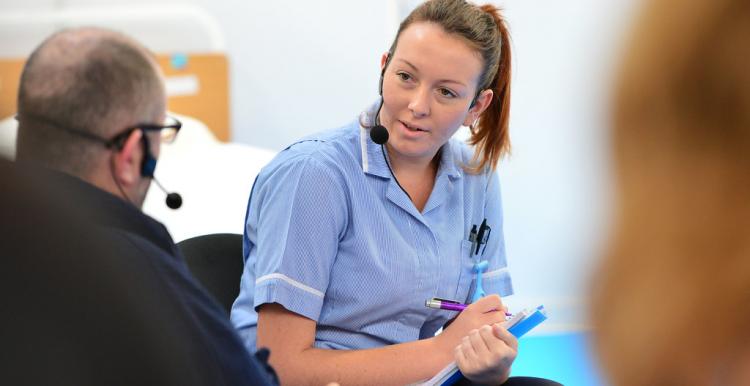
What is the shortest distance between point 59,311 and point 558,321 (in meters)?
3.42

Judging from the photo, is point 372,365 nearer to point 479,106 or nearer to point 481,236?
point 481,236

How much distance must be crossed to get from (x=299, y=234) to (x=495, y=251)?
480 millimetres

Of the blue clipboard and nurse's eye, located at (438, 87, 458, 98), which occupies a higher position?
nurse's eye, located at (438, 87, 458, 98)

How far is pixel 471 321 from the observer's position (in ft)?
5.16

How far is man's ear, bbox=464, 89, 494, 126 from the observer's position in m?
1.78

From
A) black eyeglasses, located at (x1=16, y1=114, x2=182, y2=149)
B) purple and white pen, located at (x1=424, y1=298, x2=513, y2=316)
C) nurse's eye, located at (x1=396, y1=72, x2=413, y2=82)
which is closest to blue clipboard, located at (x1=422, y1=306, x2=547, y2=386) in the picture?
purple and white pen, located at (x1=424, y1=298, x2=513, y2=316)

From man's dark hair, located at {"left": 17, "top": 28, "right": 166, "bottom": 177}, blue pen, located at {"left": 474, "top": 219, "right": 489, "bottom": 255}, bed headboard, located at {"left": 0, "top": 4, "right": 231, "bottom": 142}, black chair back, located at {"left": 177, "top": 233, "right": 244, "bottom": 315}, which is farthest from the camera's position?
bed headboard, located at {"left": 0, "top": 4, "right": 231, "bottom": 142}

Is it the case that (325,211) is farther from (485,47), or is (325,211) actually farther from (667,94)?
(667,94)

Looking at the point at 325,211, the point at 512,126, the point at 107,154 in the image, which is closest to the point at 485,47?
the point at 325,211

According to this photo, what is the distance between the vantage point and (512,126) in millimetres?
3947

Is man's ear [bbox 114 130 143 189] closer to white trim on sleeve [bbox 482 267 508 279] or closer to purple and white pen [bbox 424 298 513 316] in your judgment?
purple and white pen [bbox 424 298 513 316]

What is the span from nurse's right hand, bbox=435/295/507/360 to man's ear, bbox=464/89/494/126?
37 cm

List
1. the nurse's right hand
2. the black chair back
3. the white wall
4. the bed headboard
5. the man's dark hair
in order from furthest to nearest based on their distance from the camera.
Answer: the white wall, the bed headboard, the black chair back, the nurse's right hand, the man's dark hair

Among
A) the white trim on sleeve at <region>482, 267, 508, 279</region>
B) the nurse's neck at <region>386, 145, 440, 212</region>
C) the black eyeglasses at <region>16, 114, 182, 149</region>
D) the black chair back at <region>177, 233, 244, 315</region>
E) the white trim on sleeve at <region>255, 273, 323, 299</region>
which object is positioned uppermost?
the black eyeglasses at <region>16, 114, 182, 149</region>
